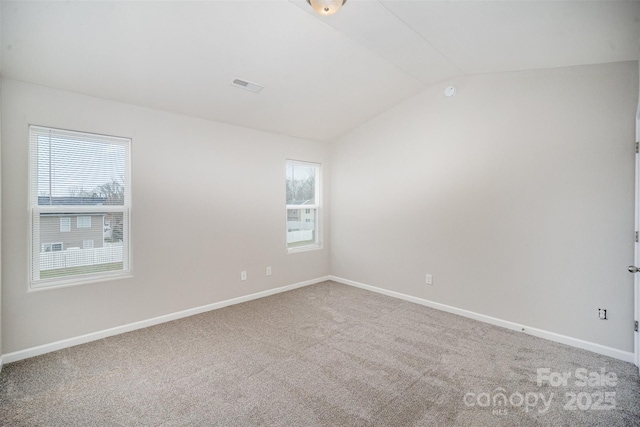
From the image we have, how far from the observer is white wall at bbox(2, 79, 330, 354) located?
2.61 metres

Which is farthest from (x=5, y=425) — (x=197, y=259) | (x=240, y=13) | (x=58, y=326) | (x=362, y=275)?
(x=362, y=275)

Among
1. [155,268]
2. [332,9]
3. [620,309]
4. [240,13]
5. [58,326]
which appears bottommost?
[58,326]

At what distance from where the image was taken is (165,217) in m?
Answer: 3.43

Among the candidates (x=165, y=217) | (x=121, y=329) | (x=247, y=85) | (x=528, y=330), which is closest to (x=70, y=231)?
(x=165, y=217)

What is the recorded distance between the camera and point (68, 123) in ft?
9.27

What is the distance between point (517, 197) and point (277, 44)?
286cm

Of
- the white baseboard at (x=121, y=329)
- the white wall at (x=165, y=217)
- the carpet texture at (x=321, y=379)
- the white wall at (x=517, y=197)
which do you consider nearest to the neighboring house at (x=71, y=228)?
the white wall at (x=165, y=217)

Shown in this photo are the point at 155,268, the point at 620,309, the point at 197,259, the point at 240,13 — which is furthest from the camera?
the point at 197,259

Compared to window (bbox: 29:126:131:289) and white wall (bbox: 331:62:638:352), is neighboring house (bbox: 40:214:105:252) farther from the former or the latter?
white wall (bbox: 331:62:638:352)

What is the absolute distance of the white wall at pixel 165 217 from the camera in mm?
2607

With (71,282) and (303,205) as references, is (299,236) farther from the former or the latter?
(71,282)

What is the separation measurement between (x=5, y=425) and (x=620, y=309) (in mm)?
4714

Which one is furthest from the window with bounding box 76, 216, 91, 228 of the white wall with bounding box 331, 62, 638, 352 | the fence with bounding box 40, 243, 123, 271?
the white wall with bounding box 331, 62, 638, 352

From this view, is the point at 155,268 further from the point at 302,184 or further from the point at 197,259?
the point at 302,184
